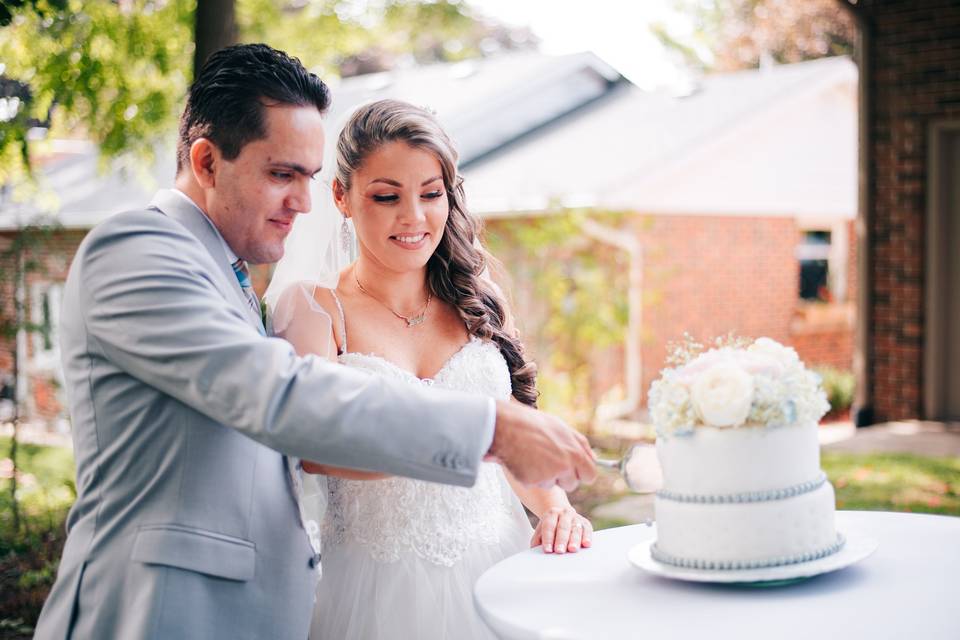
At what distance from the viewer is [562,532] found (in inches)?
104

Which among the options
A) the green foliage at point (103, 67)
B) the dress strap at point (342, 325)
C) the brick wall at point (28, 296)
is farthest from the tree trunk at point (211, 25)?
the dress strap at point (342, 325)

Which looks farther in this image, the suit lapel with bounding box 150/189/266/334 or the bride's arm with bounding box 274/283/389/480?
the bride's arm with bounding box 274/283/389/480

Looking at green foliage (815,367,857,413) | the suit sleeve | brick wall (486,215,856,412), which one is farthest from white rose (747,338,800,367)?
green foliage (815,367,857,413)

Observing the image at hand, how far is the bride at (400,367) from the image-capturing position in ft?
9.38

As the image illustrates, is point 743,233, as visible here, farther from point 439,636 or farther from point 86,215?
point 439,636

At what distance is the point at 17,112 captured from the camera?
6.55m

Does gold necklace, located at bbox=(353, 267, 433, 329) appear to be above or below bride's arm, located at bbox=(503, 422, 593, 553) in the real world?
above

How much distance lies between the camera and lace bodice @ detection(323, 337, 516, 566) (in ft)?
9.65

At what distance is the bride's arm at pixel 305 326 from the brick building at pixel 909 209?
915 cm

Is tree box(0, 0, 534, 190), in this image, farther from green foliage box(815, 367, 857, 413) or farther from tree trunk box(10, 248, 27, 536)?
green foliage box(815, 367, 857, 413)

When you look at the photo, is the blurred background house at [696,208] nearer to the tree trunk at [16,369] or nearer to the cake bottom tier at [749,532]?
the tree trunk at [16,369]

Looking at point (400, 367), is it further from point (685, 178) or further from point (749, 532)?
point (685, 178)

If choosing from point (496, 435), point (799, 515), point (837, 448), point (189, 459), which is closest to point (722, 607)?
point (799, 515)

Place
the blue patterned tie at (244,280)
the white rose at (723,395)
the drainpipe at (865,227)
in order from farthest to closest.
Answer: the drainpipe at (865,227)
the blue patterned tie at (244,280)
the white rose at (723,395)
